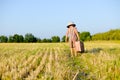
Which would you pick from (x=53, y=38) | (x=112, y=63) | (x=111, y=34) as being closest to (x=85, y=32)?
(x=53, y=38)

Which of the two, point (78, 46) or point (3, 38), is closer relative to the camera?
point (78, 46)

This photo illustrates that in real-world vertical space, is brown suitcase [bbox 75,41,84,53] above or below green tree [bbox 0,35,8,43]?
below

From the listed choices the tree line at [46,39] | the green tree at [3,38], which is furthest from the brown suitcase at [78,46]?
the green tree at [3,38]

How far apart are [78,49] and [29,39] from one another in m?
65.5

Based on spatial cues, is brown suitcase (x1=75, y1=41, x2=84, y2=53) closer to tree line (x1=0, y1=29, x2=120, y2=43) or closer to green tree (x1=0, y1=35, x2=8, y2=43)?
tree line (x1=0, y1=29, x2=120, y2=43)

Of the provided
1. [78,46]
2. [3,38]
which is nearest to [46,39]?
[3,38]

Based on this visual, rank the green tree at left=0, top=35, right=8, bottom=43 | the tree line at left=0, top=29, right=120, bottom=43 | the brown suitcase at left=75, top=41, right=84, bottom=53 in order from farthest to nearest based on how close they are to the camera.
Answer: the green tree at left=0, top=35, right=8, bottom=43 < the tree line at left=0, top=29, right=120, bottom=43 < the brown suitcase at left=75, top=41, right=84, bottom=53

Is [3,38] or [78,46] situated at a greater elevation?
[3,38]

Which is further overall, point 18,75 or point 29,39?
point 29,39

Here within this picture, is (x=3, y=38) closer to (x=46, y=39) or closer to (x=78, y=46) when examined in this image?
(x=46, y=39)

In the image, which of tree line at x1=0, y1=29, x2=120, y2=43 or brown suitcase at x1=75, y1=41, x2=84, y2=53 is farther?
tree line at x1=0, y1=29, x2=120, y2=43

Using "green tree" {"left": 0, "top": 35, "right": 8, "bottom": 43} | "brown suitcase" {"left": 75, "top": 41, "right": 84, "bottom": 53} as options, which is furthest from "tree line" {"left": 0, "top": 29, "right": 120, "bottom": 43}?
"brown suitcase" {"left": 75, "top": 41, "right": 84, "bottom": 53}

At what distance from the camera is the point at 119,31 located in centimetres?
6619

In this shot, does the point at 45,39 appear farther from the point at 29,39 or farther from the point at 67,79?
the point at 67,79
